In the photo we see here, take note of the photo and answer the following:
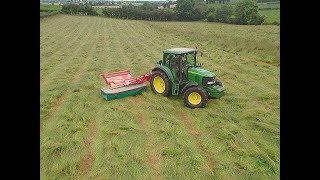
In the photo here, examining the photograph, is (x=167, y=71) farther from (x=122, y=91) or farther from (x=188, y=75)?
(x=122, y=91)

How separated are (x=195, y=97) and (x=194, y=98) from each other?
0.14 feet

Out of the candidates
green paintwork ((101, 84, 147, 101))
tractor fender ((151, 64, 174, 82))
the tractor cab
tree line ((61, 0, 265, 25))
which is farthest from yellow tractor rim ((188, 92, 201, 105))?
tree line ((61, 0, 265, 25))

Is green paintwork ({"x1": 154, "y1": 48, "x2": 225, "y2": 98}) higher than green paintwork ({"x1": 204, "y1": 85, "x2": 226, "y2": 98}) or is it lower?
higher

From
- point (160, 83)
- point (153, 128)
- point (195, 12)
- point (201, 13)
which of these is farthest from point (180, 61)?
point (195, 12)

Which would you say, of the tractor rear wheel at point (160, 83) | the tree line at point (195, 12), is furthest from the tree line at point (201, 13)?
the tractor rear wheel at point (160, 83)

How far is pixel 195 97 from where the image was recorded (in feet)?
28.7

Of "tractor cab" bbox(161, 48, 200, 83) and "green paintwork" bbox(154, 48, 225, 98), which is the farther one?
"tractor cab" bbox(161, 48, 200, 83)

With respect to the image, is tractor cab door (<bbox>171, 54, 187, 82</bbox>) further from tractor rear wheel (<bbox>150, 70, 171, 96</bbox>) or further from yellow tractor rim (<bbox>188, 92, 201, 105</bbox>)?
yellow tractor rim (<bbox>188, 92, 201, 105</bbox>)

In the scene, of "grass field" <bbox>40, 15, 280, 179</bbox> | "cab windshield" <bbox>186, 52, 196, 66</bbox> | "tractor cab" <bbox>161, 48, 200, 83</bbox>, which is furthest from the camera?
"cab windshield" <bbox>186, 52, 196, 66</bbox>

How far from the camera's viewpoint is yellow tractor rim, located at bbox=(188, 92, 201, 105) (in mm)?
8680

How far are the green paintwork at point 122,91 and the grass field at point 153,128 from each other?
21cm

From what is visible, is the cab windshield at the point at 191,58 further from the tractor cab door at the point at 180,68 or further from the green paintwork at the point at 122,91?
the green paintwork at the point at 122,91
